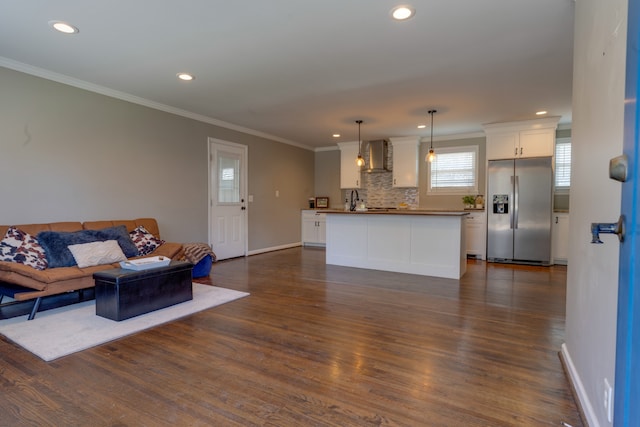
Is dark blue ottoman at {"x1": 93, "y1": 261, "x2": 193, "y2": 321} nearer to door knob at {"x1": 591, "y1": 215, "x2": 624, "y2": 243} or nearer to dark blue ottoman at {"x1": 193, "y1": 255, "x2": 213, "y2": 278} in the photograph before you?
dark blue ottoman at {"x1": 193, "y1": 255, "x2": 213, "y2": 278}

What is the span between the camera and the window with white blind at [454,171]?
262 inches

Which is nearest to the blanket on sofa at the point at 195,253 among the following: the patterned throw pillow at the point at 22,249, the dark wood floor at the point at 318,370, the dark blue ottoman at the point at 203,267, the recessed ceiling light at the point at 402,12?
the dark blue ottoman at the point at 203,267

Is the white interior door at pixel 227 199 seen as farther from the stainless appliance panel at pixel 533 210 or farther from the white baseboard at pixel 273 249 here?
the stainless appliance panel at pixel 533 210

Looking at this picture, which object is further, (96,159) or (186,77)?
(96,159)

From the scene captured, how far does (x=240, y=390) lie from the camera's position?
1.87 meters

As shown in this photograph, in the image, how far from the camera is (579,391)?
5.73 ft

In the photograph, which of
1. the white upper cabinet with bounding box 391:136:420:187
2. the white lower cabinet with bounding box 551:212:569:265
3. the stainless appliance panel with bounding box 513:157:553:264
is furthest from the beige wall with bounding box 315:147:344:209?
the white lower cabinet with bounding box 551:212:569:265

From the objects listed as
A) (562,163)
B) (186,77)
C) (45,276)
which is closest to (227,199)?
(186,77)

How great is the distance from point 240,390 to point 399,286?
8.92 ft

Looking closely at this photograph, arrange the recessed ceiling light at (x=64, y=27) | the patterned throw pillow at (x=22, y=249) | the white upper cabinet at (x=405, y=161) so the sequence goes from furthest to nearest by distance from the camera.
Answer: the white upper cabinet at (x=405, y=161), the patterned throw pillow at (x=22, y=249), the recessed ceiling light at (x=64, y=27)

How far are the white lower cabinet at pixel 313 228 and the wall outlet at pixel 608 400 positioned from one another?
259 inches

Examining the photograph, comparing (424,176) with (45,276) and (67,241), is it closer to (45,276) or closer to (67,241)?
(67,241)

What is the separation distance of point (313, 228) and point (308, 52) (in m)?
5.21

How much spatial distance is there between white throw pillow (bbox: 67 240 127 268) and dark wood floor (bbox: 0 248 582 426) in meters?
1.02
